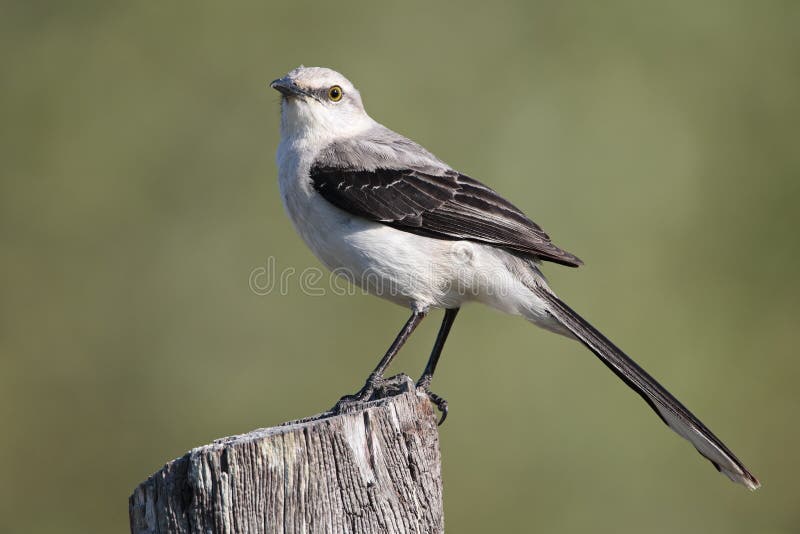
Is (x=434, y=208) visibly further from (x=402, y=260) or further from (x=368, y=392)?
(x=368, y=392)

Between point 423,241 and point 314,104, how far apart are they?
126 centimetres

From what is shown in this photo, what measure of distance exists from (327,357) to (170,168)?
8.59 feet

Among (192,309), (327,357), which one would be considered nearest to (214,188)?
(192,309)

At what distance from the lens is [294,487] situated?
310 cm

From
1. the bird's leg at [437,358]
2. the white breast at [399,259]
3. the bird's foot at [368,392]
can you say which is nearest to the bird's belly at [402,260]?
the white breast at [399,259]

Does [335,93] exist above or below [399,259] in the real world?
above

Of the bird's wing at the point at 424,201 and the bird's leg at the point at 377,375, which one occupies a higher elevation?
the bird's wing at the point at 424,201

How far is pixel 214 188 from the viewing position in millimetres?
8438

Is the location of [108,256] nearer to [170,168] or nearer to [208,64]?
[170,168]

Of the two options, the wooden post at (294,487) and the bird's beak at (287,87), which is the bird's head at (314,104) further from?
the wooden post at (294,487)

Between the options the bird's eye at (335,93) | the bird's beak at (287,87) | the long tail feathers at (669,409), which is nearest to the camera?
the long tail feathers at (669,409)

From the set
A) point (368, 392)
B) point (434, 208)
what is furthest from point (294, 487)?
point (434, 208)

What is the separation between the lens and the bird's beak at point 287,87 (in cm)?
538

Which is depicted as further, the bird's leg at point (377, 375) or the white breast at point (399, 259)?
the white breast at point (399, 259)
